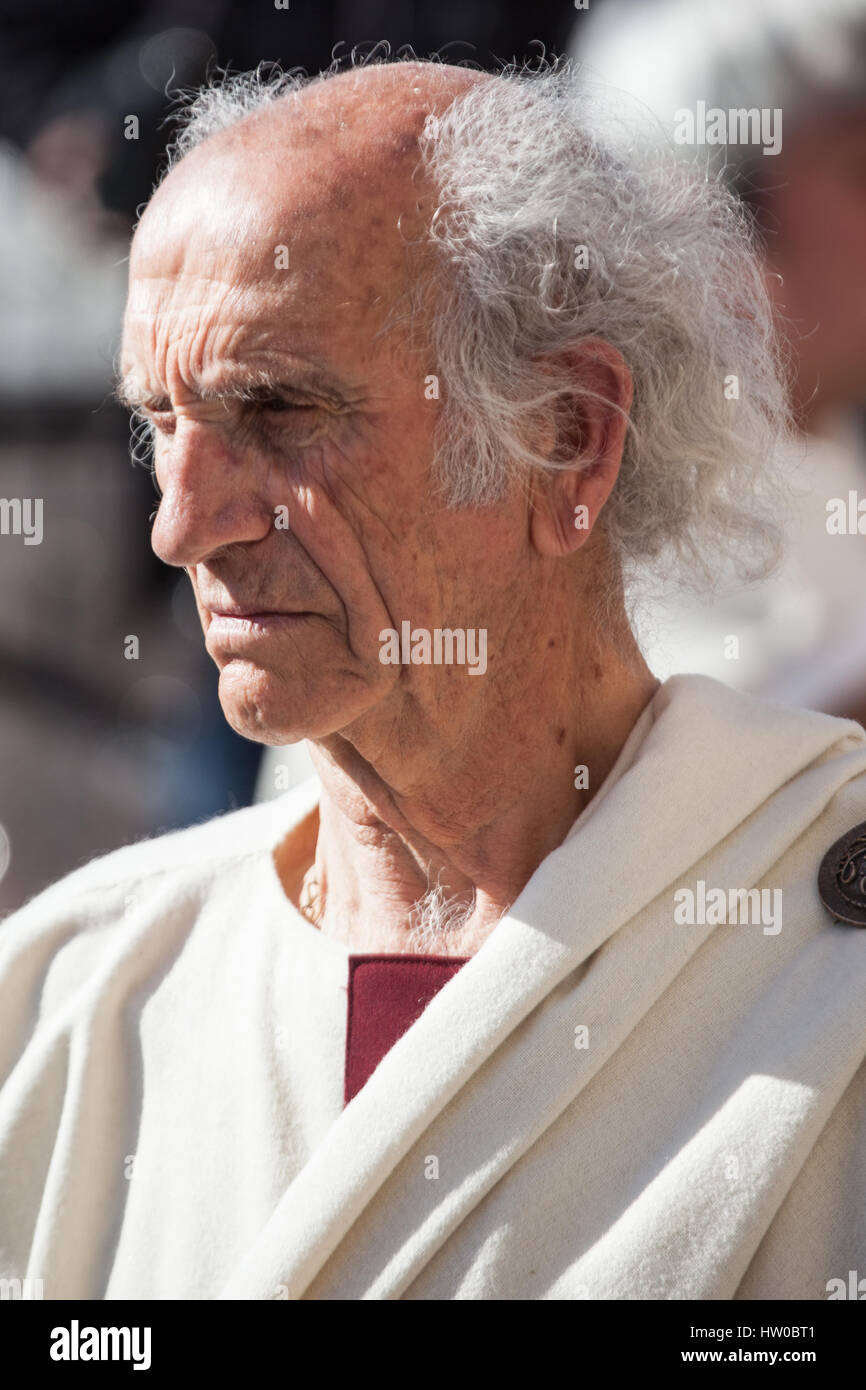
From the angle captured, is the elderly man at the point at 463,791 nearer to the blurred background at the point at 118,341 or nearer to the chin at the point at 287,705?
the chin at the point at 287,705

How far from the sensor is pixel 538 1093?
1934 millimetres

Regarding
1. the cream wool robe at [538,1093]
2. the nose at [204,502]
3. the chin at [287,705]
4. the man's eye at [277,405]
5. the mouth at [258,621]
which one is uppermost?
the man's eye at [277,405]

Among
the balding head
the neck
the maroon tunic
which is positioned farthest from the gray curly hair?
the maroon tunic

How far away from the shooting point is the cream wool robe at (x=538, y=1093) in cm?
185

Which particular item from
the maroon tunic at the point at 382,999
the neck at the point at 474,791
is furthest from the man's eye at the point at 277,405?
the maroon tunic at the point at 382,999

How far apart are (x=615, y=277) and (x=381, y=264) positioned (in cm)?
38

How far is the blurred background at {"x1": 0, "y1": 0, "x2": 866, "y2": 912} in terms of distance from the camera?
307 centimetres

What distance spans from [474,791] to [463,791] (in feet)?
0.06

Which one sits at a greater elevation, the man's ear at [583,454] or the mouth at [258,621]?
the man's ear at [583,454]

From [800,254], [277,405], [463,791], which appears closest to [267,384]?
[277,405]

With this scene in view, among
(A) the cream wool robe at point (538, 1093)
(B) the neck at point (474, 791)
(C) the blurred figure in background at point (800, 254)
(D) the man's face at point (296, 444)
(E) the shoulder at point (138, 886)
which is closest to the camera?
(A) the cream wool robe at point (538, 1093)

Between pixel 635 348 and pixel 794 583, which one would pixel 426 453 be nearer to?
pixel 635 348

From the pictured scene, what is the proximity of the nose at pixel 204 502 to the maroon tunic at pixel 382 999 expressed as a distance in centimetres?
69

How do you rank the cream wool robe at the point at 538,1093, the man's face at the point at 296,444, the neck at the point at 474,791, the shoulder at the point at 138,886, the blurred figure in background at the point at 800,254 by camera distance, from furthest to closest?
the blurred figure in background at the point at 800,254
the shoulder at the point at 138,886
the neck at the point at 474,791
the man's face at the point at 296,444
the cream wool robe at the point at 538,1093
